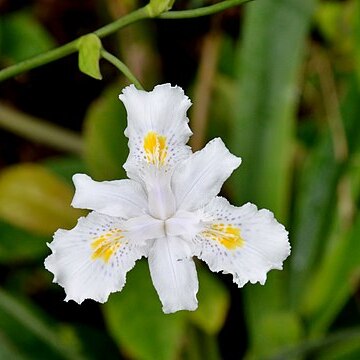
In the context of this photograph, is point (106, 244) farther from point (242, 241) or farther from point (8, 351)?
point (8, 351)

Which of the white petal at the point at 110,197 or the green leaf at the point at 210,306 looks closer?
the white petal at the point at 110,197

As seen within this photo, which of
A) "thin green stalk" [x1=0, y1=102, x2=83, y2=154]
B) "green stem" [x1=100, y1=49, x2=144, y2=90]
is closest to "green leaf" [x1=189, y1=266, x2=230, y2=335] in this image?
"thin green stalk" [x1=0, y1=102, x2=83, y2=154]

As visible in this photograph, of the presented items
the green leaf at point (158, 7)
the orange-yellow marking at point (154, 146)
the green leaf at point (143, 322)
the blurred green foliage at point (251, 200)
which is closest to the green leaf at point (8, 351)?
the blurred green foliage at point (251, 200)

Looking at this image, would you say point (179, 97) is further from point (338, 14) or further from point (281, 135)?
point (338, 14)

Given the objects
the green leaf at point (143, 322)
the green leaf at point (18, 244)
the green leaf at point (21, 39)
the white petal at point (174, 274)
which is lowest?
the white petal at point (174, 274)

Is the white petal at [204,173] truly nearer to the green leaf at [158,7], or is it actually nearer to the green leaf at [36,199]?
the green leaf at [158,7]

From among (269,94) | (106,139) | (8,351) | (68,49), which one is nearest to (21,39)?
(106,139)

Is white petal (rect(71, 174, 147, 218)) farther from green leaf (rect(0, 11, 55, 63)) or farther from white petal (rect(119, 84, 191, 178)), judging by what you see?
green leaf (rect(0, 11, 55, 63))

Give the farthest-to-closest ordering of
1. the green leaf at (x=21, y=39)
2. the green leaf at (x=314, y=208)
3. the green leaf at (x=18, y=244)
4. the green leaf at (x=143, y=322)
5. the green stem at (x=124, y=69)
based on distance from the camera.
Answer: the green leaf at (x=21, y=39), the green leaf at (x=18, y=244), the green leaf at (x=314, y=208), the green leaf at (x=143, y=322), the green stem at (x=124, y=69)
